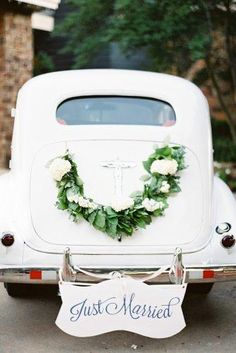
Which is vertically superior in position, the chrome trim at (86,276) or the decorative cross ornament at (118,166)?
the decorative cross ornament at (118,166)

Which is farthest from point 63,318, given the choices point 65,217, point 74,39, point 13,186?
point 74,39

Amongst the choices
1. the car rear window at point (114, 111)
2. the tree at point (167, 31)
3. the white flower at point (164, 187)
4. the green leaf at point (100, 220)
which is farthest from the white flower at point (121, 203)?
the tree at point (167, 31)

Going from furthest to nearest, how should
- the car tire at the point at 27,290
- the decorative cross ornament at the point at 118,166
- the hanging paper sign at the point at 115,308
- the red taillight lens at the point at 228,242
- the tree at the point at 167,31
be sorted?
the tree at the point at 167,31 < the car tire at the point at 27,290 < the decorative cross ornament at the point at 118,166 < the red taillight lens at the point at 228,242 < the hanging paper sign at the point at 115,308

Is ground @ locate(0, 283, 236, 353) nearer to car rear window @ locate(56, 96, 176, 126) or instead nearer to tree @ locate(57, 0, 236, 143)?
car rear window @ locate(56, 96, 176, 126)

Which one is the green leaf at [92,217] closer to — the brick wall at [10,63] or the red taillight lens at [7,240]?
the red taillight lens at [7,240]

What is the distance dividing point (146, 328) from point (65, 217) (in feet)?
3.21

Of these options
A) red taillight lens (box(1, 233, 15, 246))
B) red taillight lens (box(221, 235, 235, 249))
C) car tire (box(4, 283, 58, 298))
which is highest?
red taillight lens (box(221, 235, 235, 249))

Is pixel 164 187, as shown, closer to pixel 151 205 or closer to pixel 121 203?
pixel 151 205

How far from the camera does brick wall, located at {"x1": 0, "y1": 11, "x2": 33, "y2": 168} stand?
1202 centimetres

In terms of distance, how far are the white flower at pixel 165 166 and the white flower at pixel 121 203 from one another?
31cm

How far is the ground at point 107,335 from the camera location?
400cm

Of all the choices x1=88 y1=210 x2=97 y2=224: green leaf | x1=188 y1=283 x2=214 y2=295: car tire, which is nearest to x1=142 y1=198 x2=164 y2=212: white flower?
x1=88 y1=210 x2=97 y2=224: green leaf

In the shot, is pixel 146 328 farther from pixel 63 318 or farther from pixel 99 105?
pixel 99 105

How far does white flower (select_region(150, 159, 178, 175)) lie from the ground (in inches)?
48.5
